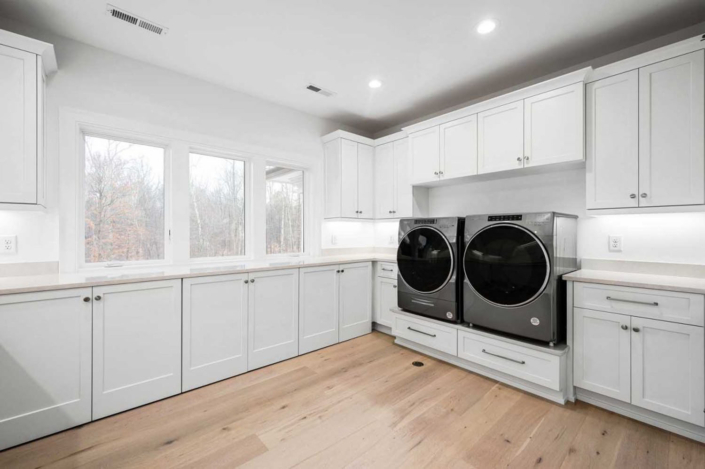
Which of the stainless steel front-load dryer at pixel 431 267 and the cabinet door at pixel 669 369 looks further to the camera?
the stainless steel front-load dryer at pixel 431 267

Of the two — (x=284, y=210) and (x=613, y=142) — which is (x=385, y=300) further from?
(x=613, y=142)

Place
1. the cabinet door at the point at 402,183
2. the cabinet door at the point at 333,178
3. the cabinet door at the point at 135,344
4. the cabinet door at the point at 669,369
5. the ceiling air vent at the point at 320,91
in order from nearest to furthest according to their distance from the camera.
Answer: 1. the cabinet door at the point at 669,369
2. the cabinet door at the point at 135,344
3. the ceiling air vent at the point at 320,91
4. the cabinet door at the point at 402,183
5. the cabinet door at the point at 333,178

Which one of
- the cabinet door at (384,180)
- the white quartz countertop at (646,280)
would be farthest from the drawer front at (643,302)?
the cabinet door at (384,180)

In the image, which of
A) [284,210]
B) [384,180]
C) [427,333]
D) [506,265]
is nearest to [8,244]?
[284,210]

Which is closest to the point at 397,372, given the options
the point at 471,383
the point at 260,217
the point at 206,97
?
the point at 471,383

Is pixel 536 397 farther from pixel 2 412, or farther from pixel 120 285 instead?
pixel 2 412

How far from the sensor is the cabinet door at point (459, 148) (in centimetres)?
289

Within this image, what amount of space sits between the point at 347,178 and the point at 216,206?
1.50 metres

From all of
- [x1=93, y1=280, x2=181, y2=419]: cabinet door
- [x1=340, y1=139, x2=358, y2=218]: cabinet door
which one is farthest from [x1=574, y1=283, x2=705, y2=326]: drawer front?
[x1=93, y1=280, x2=181, y2=419]: cabinet door

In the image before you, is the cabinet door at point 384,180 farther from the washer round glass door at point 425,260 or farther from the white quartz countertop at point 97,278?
the white quartz countertop at point 97,278

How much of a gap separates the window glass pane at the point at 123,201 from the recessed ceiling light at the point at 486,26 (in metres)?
2.75

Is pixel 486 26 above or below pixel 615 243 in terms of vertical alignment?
above

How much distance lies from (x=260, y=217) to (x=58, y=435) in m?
2.14

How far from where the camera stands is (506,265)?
7.75 ft
